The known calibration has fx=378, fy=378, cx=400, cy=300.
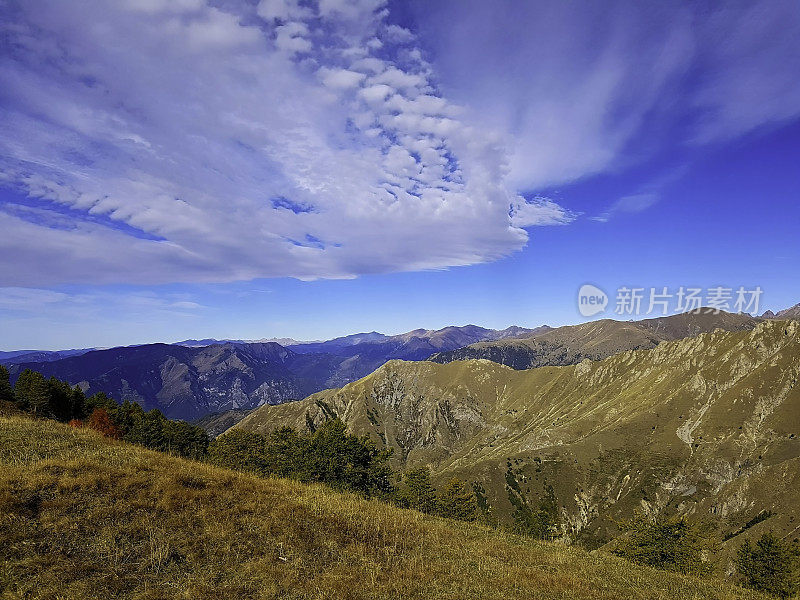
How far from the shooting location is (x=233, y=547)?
11828 mm

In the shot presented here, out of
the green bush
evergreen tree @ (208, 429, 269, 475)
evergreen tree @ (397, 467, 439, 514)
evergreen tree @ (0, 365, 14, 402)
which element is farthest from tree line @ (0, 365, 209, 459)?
evergreen tree @ (397, 467, 439, 514)

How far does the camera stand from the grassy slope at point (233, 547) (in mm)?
9859

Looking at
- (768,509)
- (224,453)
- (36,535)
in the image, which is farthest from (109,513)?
(768,509)

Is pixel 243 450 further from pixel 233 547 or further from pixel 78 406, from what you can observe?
pixel 233 547

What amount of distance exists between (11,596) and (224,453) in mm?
71813

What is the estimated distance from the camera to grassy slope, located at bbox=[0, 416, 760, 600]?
9.86 m

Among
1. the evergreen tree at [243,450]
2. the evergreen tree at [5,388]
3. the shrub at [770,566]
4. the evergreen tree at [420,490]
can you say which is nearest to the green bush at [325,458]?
the evergreen tree at [243,450]

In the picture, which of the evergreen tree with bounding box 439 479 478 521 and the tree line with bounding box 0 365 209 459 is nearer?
the tree line with bounding box 0 365 209 459

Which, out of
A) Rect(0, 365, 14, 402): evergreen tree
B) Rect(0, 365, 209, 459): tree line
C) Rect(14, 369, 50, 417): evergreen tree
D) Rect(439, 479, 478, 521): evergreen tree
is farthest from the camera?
Rect(439, 479, 478, 521): evergreen tree


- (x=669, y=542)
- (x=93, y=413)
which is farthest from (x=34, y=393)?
(x=669, y=542)

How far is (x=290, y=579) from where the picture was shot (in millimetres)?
10422

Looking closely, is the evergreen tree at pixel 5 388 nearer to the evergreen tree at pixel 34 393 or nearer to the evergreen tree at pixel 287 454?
the evergreen tree at pixel 34 393

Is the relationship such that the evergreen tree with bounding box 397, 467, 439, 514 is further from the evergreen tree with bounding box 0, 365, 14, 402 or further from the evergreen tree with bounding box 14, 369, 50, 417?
the evergreen tree with bounding box 0, 365, 14, 402

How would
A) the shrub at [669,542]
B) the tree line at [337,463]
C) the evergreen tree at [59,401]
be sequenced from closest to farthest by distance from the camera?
the shrub at [669,542] < the tree line at [337,463] < the evergreen tree at [59,401]
